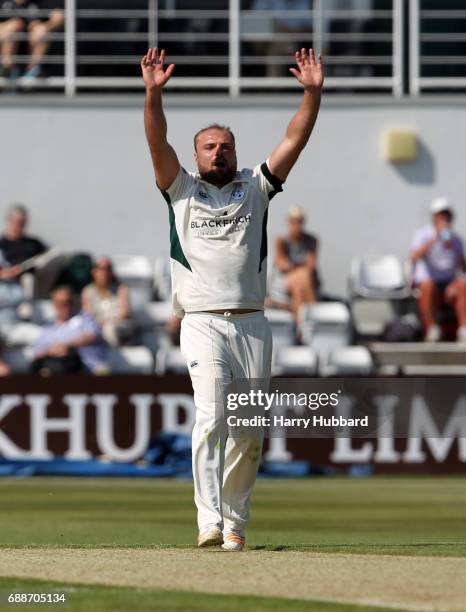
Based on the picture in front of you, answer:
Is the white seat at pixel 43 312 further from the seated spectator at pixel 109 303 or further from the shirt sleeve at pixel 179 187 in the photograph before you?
the shirt sleeve at pixel 179 187

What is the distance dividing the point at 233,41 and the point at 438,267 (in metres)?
3.57

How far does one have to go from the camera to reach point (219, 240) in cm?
636

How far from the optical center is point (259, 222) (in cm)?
643

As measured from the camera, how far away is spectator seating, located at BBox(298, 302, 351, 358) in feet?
47.9

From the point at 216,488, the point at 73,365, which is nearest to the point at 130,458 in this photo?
the point at 73,365

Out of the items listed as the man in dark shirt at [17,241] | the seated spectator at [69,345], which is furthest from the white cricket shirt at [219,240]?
the man in dark shirt at [17,241]

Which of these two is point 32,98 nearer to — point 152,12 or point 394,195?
point 152,12

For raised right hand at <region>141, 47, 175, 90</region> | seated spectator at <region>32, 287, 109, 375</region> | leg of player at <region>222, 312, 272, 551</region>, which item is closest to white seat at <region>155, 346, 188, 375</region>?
seated spectator at <region>32, 287, 109, 375</region>

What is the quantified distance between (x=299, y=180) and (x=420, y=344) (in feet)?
9.08

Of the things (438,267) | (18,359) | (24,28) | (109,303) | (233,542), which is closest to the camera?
(233,542)

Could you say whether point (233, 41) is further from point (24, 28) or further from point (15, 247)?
point (15, 247)

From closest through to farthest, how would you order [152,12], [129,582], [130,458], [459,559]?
[129,582] → [459,559] → [130,458] → [152,12]

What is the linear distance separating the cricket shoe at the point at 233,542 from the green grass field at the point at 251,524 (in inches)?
4.7

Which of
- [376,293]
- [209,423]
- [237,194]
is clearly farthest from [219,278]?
[376,293]
